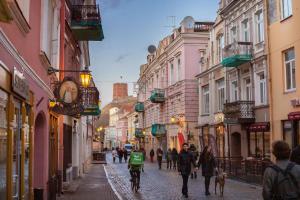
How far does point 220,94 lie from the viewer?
35281 millimetres

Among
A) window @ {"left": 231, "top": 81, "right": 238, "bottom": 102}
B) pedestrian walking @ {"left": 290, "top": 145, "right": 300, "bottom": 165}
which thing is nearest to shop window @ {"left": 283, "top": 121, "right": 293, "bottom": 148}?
window @ {"left": 231, "top": 81, "right": 238, "bottom": 102}

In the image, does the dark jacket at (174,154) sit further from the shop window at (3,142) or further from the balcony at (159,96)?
the shop window at (3,142)

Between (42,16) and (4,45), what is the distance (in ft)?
17.4

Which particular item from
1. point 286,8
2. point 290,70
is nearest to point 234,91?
point 290,70

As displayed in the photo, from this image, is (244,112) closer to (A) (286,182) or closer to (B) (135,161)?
(B) (135,161)

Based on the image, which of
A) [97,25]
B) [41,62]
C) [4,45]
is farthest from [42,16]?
[97,25]

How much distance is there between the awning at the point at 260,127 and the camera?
86.6ft

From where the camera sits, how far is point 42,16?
12.6 meters

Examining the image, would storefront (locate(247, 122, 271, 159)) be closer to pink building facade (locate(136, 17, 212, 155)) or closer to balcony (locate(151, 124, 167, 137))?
pink building facade (locate(136, 17, 212, 155))

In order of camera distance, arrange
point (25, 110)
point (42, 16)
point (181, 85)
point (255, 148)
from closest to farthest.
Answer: point (25, 110) → point (42, 16) → point (255, 148) → point (181, 85)

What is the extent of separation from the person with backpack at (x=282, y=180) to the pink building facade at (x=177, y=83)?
3007cm

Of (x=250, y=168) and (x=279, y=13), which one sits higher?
(x=279, y=13)

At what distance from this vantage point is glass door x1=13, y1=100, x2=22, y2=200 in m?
8.98

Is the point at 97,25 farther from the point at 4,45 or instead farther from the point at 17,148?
the point at 4,45
